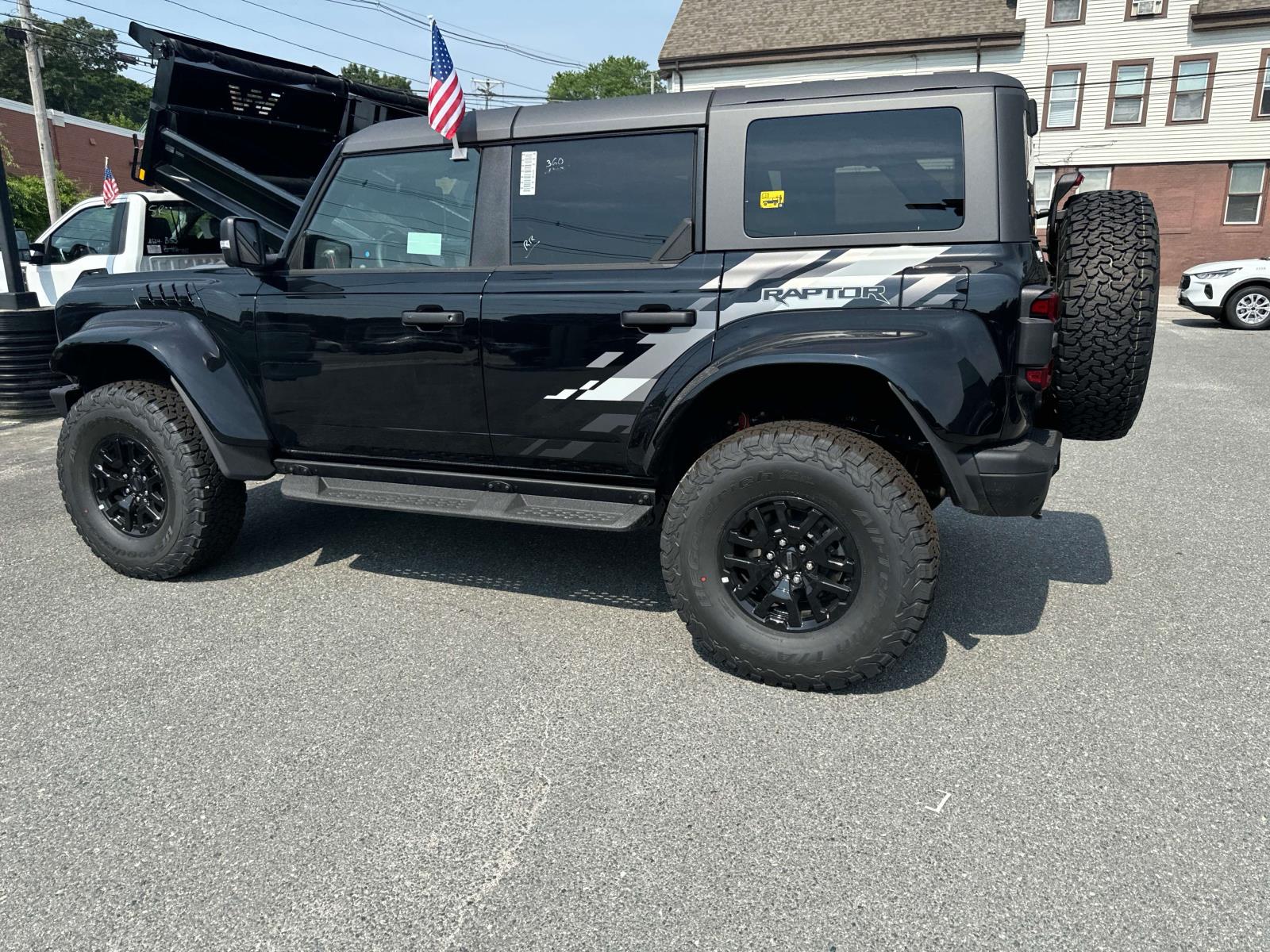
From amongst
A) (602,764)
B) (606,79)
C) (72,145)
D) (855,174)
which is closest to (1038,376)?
(855,174)

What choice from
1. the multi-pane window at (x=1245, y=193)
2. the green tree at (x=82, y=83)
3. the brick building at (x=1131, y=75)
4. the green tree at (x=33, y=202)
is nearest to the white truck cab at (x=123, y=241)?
the green tree at (x=33, y=202)

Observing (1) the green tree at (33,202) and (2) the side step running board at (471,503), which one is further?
(1) the green tree at (33,202)

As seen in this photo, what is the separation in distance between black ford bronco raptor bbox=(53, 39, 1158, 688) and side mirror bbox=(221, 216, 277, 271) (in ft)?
0.04

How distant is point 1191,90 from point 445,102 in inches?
1038

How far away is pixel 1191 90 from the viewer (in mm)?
23219

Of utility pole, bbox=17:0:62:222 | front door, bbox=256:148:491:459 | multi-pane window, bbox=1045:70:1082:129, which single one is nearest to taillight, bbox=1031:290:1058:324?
front door, bbox=256:148:491:459

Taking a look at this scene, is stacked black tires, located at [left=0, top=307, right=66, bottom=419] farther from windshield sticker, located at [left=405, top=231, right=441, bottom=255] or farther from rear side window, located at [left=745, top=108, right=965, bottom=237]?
rear side window, located at [left=745, top=108, right=965, bottom=237]

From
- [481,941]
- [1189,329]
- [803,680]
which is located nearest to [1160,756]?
[803,680]

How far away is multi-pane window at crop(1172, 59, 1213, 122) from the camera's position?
2302cm

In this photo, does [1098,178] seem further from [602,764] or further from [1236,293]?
[602,764]

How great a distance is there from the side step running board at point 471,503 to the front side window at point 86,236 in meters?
6.56

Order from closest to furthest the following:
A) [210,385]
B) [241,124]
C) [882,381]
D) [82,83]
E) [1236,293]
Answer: [882,381] < [210,385] < [241,124] < [1236,293] < [82,83]

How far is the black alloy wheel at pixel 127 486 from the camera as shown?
13.6ft

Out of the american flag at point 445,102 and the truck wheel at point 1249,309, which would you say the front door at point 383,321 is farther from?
the truck wheel at point 1249,309
